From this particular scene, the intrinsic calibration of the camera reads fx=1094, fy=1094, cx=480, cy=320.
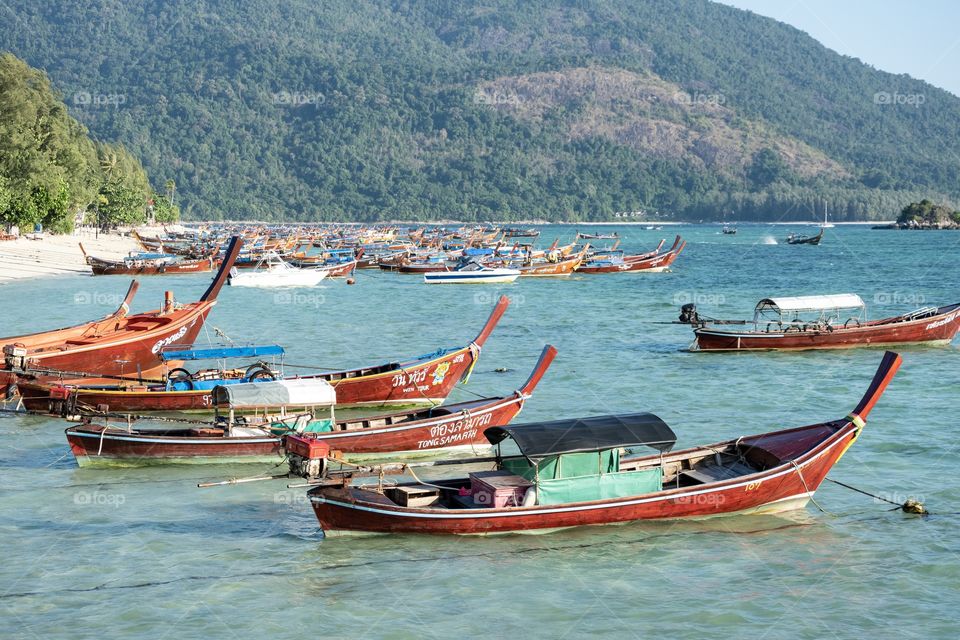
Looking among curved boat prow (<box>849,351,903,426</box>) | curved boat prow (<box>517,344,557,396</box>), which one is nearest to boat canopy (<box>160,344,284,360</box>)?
curved boat prow (<box>517,344,557,396</box>)

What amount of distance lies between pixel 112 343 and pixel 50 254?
200ft

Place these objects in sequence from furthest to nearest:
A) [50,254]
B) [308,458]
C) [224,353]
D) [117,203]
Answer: [117,203], [50,254], [224,353], [308,458]

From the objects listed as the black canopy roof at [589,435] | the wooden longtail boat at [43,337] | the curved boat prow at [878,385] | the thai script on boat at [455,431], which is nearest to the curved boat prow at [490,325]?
the thai script on boat at [455,431]

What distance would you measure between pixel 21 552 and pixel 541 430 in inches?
326

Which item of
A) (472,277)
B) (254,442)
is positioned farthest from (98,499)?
(472,277)

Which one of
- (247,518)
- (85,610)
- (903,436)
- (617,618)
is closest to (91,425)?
(247,518)

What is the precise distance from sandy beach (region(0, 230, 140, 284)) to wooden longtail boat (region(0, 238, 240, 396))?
122ft

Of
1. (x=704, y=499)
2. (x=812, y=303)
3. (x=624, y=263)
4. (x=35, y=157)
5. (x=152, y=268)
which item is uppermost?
(x=35, y=157)

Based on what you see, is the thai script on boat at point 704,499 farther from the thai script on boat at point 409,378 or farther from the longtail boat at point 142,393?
the longtail boat at point 142,393

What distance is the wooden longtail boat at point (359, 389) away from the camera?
25203 millimetres

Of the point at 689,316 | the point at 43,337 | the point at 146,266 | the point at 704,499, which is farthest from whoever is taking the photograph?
the point at 146,266

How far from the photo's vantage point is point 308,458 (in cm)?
1711

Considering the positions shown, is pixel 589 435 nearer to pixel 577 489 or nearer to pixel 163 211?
pixel 577 489

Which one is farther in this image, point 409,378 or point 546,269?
point 546,269
